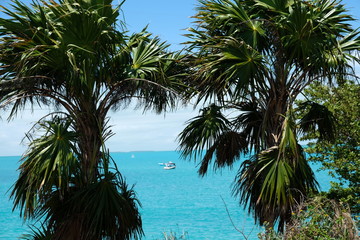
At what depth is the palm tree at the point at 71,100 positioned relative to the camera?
6.85 m

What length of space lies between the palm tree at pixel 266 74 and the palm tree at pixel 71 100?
104cm

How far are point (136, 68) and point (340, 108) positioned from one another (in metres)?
5.41

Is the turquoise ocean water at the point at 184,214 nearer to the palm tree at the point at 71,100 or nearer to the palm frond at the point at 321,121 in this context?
the palm frond at the point at 321,121

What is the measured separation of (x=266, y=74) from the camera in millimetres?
8164

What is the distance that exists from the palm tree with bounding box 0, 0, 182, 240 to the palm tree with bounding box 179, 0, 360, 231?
1044 millimetres

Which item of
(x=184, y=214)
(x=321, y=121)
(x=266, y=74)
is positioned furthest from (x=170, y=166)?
(x=266, y=74)

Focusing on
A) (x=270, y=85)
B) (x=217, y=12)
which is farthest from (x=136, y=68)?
(x=270, y=85)

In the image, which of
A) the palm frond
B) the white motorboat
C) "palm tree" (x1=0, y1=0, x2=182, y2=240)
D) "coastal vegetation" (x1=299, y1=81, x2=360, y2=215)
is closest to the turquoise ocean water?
"coastal vegetation" (x1=299, y1=81, x2=360, y2=215)

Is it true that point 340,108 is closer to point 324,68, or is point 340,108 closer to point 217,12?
point 324,68

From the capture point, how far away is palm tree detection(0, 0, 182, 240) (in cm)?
685

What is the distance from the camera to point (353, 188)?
10.5 meters

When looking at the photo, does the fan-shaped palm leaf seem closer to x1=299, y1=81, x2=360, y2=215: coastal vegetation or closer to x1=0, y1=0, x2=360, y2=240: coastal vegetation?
x1=0, y1=0, x2=360, y2=240: coastal vegetation

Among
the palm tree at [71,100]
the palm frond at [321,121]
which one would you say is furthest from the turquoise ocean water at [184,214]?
the palm tree at [71,100]

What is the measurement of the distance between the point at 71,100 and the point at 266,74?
325 cm
